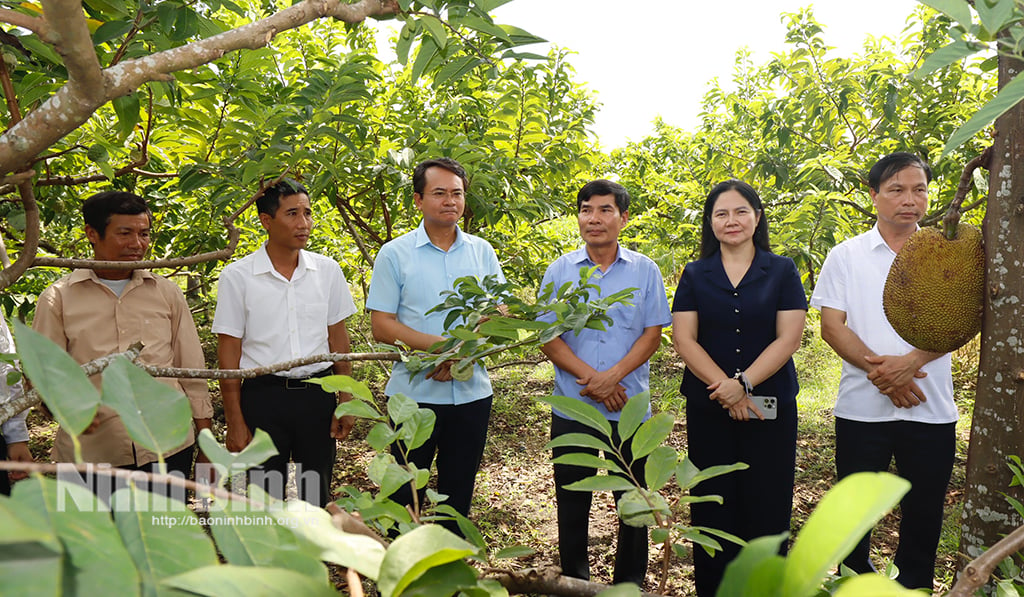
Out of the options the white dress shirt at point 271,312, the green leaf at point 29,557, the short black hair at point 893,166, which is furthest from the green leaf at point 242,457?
the short black hair at point 893,166

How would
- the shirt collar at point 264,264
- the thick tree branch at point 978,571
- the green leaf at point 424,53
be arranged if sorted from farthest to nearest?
1. the shirt collar at point 264,264
2. the green leaf at point 424,53
3. the thick tree branch at point 978,571

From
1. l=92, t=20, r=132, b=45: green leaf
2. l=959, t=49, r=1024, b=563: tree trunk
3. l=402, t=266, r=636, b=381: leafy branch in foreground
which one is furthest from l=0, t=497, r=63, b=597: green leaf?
l=959, t=49, r=1024, b=563: tree trunk

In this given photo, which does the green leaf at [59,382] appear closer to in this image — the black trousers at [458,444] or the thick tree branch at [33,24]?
the thick tree branch at [33,24]

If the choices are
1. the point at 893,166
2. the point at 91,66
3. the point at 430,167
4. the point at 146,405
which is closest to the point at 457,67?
the point at 91,66

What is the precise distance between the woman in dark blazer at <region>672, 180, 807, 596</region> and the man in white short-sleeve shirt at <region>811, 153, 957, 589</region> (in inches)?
6.5

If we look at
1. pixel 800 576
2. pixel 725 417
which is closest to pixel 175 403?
pixel 800 576

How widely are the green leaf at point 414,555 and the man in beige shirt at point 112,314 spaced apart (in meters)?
1.85

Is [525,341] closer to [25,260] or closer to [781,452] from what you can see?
[25,260]

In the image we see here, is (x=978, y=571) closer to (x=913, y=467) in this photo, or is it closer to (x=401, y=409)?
(x=401, y=409)

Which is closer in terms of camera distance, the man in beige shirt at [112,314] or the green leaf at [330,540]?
the green leaf at [330,540]

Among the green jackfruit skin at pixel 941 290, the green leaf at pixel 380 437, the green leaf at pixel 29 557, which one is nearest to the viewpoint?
the green leaf at pixel 29 557

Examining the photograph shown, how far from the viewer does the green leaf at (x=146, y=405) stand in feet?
1.27

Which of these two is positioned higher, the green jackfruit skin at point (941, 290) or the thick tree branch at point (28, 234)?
the thick tree branch at point (28, 234)

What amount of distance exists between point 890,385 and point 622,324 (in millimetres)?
900
